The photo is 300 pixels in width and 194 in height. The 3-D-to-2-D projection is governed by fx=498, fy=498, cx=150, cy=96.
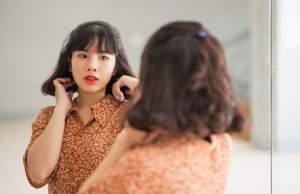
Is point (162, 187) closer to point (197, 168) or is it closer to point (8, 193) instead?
point (197, 168)

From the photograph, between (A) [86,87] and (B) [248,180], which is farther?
(B) [248,180]

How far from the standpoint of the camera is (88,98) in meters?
1.39

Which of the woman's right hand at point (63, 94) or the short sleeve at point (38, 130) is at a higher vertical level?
the woman's right hand at point (63, 94)

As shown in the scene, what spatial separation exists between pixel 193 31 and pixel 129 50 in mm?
1056

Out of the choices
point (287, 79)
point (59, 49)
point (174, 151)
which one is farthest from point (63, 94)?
point (287, 79)

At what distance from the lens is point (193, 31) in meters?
1.07

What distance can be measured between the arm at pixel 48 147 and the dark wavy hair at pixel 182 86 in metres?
0.31

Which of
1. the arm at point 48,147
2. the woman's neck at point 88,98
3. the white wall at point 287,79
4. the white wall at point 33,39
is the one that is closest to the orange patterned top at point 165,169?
the arm at point 48,147

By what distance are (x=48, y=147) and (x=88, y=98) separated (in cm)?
18

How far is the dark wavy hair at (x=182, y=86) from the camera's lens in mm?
1033

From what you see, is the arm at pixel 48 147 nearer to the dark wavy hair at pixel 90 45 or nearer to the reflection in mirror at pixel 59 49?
the dark wavy hair at pixel 90 45

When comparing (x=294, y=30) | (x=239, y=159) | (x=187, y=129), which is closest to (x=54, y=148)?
(x=187, y=129)

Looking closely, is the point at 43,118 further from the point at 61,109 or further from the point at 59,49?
the point at 59,49

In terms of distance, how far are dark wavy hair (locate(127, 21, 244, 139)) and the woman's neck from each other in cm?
34
